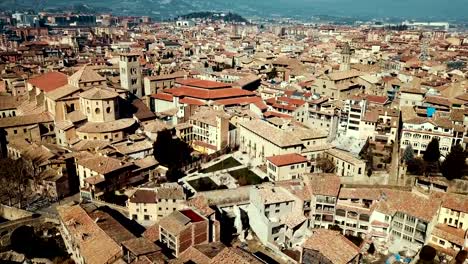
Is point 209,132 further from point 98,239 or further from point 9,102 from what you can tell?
point 9,102

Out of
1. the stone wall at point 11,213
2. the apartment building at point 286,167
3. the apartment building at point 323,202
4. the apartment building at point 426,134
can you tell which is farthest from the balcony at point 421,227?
the stone wall at point 11,213

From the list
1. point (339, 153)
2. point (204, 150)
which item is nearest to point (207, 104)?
point (204, 150)

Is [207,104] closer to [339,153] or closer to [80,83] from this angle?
[80,83]

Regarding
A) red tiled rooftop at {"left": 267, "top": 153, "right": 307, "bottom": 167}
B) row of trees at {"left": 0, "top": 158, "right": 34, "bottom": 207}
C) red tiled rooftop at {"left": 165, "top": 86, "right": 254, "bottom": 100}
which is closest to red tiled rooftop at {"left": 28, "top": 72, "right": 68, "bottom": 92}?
red tiled rooftop at {"left": 165, "top": 86, "right": 254, "bottom": 100}

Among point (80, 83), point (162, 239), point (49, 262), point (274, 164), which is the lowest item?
point (49, 262)

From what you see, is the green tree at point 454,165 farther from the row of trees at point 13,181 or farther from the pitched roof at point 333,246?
the row of trees at point 13,181
